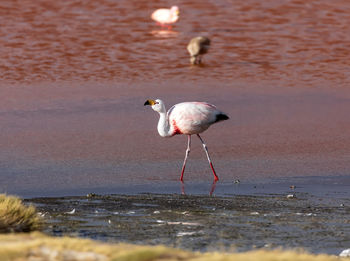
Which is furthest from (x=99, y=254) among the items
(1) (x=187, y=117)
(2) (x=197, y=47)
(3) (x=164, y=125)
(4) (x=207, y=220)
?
(2) (x=197, y=47)

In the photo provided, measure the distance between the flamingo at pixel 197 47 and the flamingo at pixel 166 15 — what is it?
77.4 inches

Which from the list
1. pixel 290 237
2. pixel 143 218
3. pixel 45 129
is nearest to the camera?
pixel 290 237

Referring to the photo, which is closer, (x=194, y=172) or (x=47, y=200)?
(x=47, y=200)

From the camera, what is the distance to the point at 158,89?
14922 millimetres

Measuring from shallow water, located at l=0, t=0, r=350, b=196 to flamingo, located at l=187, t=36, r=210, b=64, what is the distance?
217mm

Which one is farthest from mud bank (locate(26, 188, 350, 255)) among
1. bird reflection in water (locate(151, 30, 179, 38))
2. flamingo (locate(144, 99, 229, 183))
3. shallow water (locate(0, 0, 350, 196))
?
bird reflection in water (locate(151, 30, 179, 38))

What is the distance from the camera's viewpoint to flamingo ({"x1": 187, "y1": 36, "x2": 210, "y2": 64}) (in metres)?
16.2

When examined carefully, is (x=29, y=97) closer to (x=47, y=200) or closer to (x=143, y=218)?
(x=47, y=200)

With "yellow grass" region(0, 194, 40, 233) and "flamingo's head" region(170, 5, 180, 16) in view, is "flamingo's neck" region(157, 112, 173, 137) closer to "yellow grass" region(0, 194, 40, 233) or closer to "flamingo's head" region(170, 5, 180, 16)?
"yellow grass" region(0, 194, 40, 233)

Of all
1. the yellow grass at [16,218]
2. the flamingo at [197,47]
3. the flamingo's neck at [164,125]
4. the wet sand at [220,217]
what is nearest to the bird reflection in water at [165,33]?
the flamingo at [197,47]

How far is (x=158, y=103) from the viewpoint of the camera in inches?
439

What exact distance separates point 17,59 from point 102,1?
13.6ft

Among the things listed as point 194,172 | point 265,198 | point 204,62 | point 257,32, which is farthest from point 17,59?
point 265,198

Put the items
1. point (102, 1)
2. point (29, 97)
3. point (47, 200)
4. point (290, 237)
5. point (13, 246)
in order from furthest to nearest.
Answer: point (102, 1) → point (29, 97) → point (47, 200) → point (290, 237) → point (13, 246)
